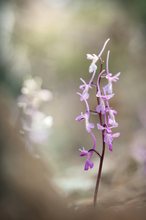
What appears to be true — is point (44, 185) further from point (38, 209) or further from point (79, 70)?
point (79, 70)

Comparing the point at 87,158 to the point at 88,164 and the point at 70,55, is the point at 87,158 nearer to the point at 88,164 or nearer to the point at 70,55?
the point at 88,164

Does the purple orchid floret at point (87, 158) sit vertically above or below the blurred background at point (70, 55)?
below

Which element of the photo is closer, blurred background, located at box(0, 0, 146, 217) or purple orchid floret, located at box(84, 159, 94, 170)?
purple orchid floret, located at box(84, 159, 94, 170)

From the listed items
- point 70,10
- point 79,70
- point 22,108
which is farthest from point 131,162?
point 70,10

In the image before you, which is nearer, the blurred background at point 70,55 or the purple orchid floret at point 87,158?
the purple orchid floret at point 87,158

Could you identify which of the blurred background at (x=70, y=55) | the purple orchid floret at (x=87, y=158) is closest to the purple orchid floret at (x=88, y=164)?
the purple orchid floret at (x=87, y=158)

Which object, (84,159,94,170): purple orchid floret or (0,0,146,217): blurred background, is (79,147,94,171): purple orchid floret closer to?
(84,159,94,170): purple orchid floret

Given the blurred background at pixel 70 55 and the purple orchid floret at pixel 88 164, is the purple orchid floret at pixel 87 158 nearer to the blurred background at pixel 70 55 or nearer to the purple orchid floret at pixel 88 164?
the purple orchid floret at pixel 88 164

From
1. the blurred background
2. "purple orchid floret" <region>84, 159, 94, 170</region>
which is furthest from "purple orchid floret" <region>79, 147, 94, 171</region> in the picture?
the blurred background
